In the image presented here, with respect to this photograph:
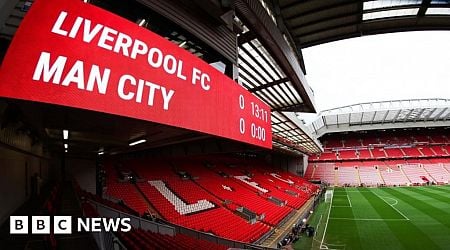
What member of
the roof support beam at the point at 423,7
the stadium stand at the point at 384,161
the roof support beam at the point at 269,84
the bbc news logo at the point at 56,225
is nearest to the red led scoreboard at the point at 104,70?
the bbc news logo at the point at 56,225

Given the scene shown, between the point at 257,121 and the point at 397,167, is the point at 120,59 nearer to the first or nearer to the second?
the point at 257,121

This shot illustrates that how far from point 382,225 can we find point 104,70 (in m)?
18.7

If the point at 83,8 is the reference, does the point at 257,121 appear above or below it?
below

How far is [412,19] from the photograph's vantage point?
19.5 feet

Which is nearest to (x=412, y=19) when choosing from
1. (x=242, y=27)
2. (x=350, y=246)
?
(x=242, y=27)

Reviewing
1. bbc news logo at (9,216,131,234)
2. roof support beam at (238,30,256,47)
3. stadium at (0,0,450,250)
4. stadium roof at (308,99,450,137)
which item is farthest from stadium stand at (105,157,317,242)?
stadium roof at (308,99,450,137)

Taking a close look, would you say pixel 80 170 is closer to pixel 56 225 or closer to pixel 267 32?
pixel 56 225

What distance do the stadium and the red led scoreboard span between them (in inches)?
0.4

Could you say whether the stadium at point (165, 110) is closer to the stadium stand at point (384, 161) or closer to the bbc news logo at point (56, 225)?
the bbc news logo at point (56, 225)

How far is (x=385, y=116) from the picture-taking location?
42594 mm

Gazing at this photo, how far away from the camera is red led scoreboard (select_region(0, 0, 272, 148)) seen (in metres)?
2.08

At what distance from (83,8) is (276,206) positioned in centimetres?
1994

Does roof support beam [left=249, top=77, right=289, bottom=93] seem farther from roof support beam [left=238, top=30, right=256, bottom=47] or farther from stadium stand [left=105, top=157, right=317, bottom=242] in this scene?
stadium stand [left=105, top=157, right=317, bottom=242]

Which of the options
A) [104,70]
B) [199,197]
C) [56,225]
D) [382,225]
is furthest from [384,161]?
[104,70]
